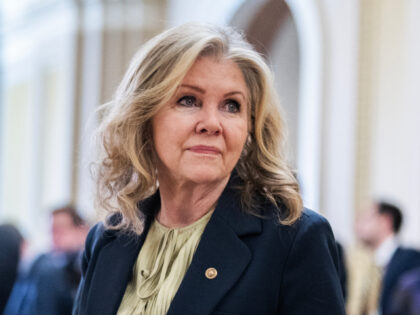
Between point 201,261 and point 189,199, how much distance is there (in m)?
0.25

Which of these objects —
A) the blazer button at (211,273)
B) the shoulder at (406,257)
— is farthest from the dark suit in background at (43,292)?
the blazer button at (211,273)

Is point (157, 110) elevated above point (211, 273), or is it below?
above

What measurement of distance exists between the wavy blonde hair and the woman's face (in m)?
0.04

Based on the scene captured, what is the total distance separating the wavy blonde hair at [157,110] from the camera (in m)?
2.40

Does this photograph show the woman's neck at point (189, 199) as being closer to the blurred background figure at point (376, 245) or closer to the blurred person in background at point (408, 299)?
the blurred person in background at point (408, 299)

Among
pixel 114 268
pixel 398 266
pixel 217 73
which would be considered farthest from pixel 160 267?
pixel 398 266

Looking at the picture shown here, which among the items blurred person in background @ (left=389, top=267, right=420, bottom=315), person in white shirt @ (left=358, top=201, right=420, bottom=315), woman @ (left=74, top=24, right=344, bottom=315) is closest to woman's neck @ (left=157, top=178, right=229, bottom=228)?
woman @ (left=74, top=24, right=344, bottom=315)

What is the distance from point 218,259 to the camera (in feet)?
7.68

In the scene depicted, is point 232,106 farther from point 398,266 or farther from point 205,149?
point 398,266

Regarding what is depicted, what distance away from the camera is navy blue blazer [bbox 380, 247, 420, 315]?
6.23 metres

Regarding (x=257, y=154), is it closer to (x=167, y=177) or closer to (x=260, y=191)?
(x=260, y=191)

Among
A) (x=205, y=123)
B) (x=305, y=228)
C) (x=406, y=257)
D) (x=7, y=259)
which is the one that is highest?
(x=205, y=123)

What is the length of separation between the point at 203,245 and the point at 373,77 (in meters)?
7.57

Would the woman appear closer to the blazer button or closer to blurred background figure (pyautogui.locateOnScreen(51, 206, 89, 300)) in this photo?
the blazer button
